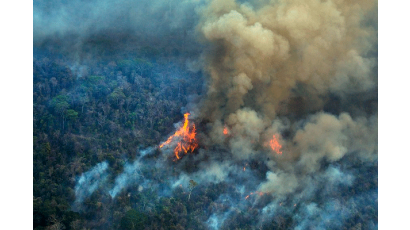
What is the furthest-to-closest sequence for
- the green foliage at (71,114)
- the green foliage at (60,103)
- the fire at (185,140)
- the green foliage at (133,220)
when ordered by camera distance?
the fire at (185,140) → the green foliage at (60,103) → the green foliage at (71,114) → the green foliage at (133,220)

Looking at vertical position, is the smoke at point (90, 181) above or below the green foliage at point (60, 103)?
below

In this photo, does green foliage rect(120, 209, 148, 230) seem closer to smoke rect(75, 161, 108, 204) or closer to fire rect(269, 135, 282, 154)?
smoke rect(75, 161, 108, 204)

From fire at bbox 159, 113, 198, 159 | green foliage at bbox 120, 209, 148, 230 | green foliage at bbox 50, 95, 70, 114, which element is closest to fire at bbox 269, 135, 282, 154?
fire at bbox 159, 113, 198, 159

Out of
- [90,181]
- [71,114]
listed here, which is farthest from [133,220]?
[71,114]

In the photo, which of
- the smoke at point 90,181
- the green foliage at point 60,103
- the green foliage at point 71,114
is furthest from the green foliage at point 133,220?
the green foliage at point 60,103

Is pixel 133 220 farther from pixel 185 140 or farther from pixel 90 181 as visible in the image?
pixel 185 140

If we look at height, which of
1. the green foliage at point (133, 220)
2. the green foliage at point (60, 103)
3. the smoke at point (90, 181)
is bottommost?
the green foliage at point (133, 220)

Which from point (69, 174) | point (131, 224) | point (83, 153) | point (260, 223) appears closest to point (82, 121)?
point (83, 153)

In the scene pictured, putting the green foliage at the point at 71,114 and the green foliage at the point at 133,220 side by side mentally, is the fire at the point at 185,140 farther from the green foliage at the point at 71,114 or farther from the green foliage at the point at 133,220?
the green foliage at the point at 71,114

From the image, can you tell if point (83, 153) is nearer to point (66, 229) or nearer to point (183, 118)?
point (66, 229)
